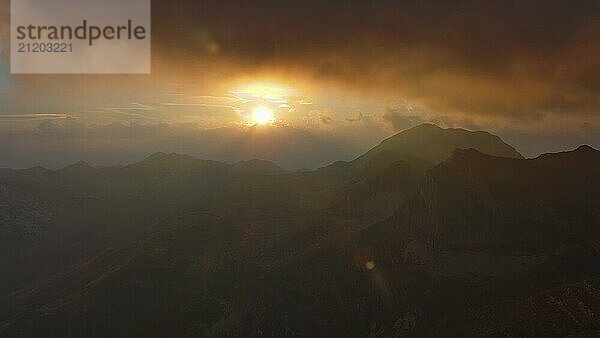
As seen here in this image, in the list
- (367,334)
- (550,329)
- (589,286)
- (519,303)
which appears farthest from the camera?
(367,334)

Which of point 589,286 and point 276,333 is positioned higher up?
point 589,286

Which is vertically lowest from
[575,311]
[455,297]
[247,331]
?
[247,331]

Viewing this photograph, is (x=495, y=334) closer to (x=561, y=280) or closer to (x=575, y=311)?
(x=575, y=311)

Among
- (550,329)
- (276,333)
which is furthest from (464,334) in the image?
(276,333)

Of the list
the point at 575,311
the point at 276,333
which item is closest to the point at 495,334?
the point at 575,311

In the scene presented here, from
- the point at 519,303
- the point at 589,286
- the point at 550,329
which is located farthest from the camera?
the point at 519,303

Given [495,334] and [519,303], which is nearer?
[495,334]

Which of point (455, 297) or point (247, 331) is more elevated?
point (455, 297)

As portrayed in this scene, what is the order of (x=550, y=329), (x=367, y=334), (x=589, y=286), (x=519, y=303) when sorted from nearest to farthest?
(x=550, y=329) < (x=589, y=286) < (x=519, y=303) < (x=367, y=334)

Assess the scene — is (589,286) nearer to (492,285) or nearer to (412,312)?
(492,285)
